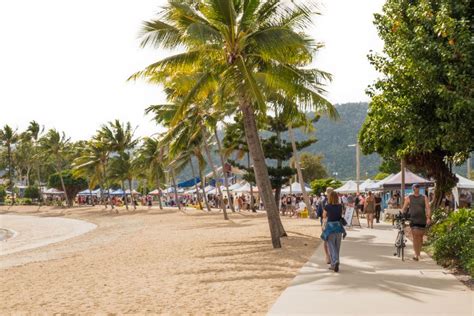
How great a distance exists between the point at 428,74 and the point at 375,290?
172 inches

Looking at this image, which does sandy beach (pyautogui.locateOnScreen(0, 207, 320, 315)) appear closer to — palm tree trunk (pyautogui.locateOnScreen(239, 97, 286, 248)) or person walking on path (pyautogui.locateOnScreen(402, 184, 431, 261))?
palm tree trunk (pyautogui.locateOnScreen(239, 97, 286, 248))

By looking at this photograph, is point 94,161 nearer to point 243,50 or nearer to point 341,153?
point 243,50

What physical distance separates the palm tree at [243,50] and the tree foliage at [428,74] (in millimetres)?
2798

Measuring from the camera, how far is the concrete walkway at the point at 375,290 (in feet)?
22.3

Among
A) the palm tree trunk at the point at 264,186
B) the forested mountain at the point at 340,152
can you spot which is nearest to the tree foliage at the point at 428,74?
the palm tree trunk at the point at 264,186

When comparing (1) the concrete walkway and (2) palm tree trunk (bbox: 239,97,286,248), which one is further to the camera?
(2) palm tree trunk (bbox: 239,97,286,248)

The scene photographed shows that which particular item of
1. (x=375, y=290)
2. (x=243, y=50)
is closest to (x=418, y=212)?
(x=375, y=290)

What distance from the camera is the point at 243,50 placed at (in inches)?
608

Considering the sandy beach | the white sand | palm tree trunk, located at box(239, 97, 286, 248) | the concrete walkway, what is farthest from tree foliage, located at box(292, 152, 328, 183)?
the concrete walkway

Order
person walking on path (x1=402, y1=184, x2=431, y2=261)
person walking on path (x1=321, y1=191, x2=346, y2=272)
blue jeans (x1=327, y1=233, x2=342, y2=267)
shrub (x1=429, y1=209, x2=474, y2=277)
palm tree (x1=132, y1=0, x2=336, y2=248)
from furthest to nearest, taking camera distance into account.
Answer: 1. palm tree (x1=132, y1=0, x2=336, y2=248)
2. person walking on path (x1=402, y1=184, x2=431, y2=261)
3. person walking on path (x1=321, y1=191, x2=346, y2=272)
4. blue jeans (x1=327, y1=233, x2=342, y2=267)
5. shrub (x1=429, y1=209, x2=474, y2=277)

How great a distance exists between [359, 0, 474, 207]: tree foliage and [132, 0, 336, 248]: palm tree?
280 centimetres

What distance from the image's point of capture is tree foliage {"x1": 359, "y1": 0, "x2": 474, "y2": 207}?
958 cm

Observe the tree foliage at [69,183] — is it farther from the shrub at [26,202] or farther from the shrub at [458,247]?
the shrub at [458,247]

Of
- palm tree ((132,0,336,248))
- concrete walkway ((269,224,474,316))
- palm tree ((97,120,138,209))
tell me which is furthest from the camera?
palm tree ((97,120,138,209))
